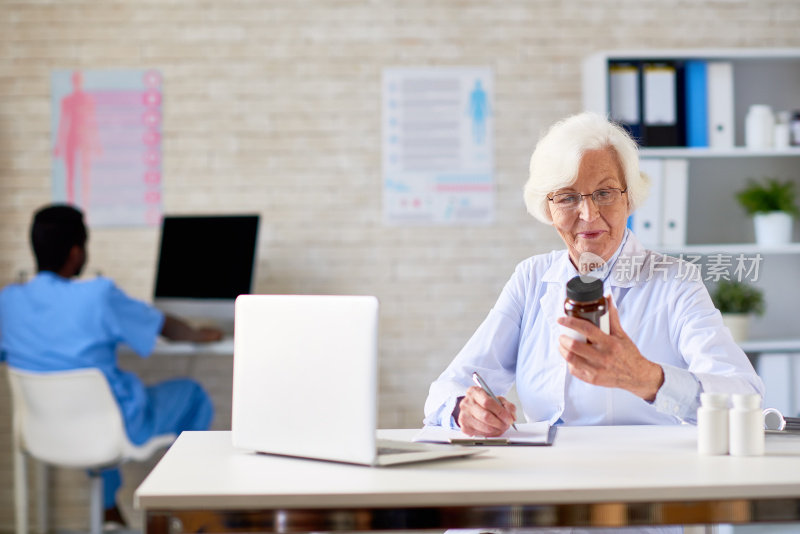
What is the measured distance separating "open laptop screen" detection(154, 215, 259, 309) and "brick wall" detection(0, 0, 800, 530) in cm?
21

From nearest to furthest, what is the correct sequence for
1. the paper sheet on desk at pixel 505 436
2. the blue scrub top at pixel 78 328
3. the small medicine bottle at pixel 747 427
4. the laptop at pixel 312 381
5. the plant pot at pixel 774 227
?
the laptop at pixel 312 381
the small medicine bottle at pixel 747 427
the paper sheet on desk at pixel 505 436
the blue scrub top at pixel 78 328
the plant pot at pixel 774 227

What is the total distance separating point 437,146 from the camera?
3.81 m

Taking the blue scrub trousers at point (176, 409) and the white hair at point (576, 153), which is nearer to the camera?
the white hair at point (576, 153)

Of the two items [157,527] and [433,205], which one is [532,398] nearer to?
[157,527]

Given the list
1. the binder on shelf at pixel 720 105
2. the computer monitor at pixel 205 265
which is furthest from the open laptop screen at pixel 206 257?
the binder on shelf at pixel 720 105

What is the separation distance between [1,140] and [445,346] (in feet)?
6.56

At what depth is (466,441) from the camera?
1.62 metres

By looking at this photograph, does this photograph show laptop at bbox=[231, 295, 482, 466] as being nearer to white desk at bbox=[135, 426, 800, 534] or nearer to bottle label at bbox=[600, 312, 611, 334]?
white desk at bbox=[135, 426, 800, 534]

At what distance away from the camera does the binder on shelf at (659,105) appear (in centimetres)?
347

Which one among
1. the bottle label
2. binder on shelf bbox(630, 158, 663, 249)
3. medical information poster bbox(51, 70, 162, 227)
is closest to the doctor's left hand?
the bottle label

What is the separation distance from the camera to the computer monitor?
354cm

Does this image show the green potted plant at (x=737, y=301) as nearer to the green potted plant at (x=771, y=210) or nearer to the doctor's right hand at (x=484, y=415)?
the green potted plant at (x=771, y=210)

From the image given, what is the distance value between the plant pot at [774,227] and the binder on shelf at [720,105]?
34 centimetres

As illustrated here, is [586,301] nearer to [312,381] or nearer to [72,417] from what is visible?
[312,381]
